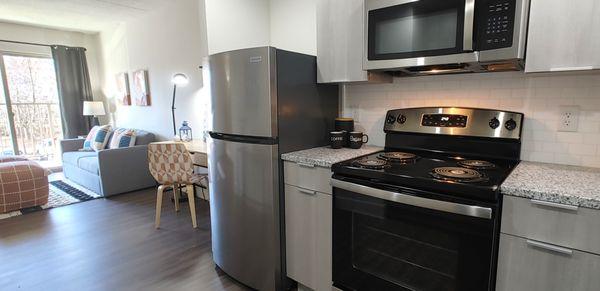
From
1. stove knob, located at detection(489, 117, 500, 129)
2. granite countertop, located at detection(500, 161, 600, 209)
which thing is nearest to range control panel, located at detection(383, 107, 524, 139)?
stove knob, located at detection(489, 117, 500, 129)

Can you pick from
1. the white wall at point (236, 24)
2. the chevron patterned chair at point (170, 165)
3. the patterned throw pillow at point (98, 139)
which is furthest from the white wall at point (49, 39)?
the white wall at point (236, 24)

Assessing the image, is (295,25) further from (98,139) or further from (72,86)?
(72,86)

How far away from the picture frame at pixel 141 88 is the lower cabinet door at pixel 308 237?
3.87 m

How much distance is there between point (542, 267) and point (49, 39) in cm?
747

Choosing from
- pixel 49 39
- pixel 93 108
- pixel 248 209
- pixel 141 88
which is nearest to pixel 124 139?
pixel 141 88

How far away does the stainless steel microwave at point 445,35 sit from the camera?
1384 millimetres

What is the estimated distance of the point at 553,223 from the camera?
1.13 m

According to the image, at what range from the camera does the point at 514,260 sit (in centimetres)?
123

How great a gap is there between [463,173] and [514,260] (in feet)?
1.27

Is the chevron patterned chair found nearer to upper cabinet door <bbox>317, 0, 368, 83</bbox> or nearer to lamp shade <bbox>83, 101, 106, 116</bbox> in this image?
upper cabinet door <bbox>317, 0, 368, 83</bbox>

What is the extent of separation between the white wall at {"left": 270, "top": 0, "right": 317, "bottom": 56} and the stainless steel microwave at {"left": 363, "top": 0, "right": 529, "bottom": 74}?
2.47 ft

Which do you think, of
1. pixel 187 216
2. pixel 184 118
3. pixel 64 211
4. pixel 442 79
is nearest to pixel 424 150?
pixel 442 79

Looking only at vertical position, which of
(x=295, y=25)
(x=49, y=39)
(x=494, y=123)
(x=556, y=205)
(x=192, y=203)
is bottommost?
(x=192, y=203)

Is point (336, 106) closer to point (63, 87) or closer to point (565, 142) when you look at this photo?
point (565, 142)
